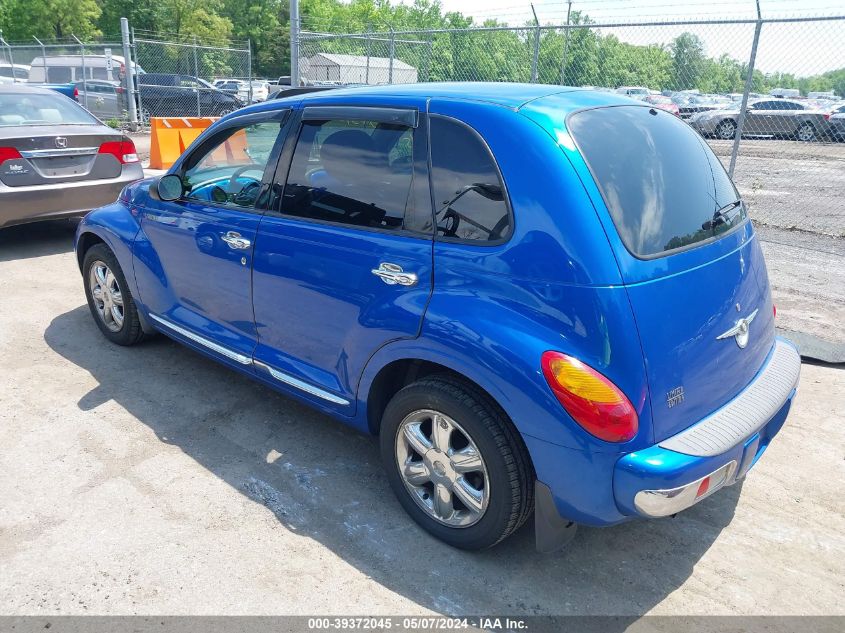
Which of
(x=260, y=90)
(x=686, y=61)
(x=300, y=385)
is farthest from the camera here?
(x=260, y=90)

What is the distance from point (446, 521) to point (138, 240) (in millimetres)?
2787

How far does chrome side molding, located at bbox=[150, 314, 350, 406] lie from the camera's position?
334 cm

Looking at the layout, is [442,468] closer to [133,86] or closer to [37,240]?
[37,240]

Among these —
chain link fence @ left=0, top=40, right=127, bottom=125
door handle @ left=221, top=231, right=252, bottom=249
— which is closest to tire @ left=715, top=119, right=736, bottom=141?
chain link fence @ left=0, top=40, right=127, bottom=125

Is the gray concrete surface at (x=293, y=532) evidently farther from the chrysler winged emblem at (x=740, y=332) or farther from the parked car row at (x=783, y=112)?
the parked car row at (x=783, y=112)

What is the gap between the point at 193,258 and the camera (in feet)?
13.1

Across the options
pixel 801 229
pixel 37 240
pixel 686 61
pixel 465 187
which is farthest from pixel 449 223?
pixel 686 61

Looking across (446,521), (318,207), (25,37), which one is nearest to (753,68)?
(318,207)

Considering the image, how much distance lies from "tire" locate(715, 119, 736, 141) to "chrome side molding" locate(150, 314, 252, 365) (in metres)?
19.0

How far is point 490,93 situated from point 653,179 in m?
0.79

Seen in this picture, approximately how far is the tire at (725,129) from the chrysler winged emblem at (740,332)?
1890 centimetres

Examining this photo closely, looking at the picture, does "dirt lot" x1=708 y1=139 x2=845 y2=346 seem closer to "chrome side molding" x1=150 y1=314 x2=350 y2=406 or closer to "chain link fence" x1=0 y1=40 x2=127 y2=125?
"chrome side molding" x1=150 y1=314 x2=350 y2=406

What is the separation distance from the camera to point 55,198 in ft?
22.6

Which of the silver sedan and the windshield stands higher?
the windshield
